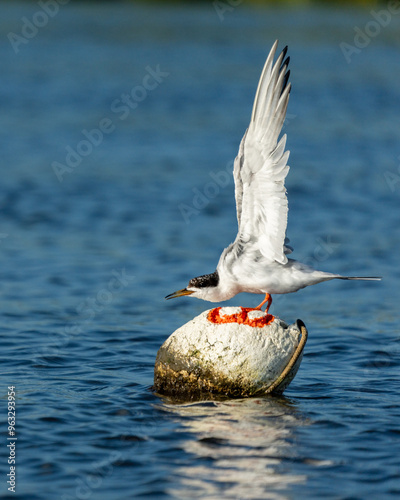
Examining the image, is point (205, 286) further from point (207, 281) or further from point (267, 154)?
point (267, 154)

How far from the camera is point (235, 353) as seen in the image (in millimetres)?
8891

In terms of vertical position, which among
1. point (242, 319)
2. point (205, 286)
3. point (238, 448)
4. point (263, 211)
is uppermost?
point (263, 211)

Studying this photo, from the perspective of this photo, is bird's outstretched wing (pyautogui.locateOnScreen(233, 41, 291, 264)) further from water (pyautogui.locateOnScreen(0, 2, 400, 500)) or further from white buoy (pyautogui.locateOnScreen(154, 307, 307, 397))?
water (pyautogui.locateOnScreen(0, 2, 400, 500))

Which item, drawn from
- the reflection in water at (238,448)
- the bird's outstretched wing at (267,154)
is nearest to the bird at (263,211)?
the bird's outstretched wing at (267,154)

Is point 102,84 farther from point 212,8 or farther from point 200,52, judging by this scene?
point 212,8

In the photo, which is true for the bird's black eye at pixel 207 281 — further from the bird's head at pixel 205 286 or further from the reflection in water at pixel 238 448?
the reflection in water at pixel 238 448

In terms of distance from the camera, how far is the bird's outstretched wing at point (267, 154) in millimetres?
8516

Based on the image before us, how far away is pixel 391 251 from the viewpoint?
16297mm

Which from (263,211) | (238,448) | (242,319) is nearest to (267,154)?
(263,211)

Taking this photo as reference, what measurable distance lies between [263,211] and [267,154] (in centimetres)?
60

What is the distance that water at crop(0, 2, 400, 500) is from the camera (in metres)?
7.84

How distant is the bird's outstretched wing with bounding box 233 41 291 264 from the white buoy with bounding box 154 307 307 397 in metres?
0.98

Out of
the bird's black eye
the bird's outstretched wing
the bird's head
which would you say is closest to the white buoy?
the bird's head

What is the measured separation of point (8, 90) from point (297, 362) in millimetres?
23684
